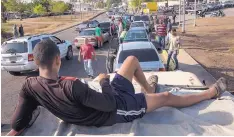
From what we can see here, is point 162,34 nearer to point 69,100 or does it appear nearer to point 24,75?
point 24,75

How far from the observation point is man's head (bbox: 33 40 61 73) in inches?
137

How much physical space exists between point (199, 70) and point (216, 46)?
9.22 m

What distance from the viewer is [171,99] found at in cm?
415

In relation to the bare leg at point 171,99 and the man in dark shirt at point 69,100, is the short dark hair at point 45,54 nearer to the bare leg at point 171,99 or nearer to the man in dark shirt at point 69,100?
the man in dark shirt at point 69,100

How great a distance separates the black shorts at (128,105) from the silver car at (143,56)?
5.27m

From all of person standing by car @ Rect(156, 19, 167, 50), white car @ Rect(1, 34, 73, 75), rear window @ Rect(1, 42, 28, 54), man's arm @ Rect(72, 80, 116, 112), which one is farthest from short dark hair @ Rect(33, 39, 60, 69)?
person standing by car @ Rect(156, 19, 167, 50)

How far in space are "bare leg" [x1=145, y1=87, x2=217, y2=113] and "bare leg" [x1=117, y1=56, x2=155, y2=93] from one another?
1.73 ft

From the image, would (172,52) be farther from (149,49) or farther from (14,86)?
(14,86)

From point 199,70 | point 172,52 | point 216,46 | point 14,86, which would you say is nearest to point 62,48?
point 14,86

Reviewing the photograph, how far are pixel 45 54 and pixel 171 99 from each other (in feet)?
5.52

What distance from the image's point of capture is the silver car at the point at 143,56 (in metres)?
9.55

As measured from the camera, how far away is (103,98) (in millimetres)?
3486

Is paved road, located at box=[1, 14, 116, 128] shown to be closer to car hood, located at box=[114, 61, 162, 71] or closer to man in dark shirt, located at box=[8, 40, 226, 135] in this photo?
car hood, located at box=[114, 61, 162, 71]

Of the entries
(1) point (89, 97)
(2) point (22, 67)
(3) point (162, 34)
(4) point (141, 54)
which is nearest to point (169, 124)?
(1) point (89, 97)
